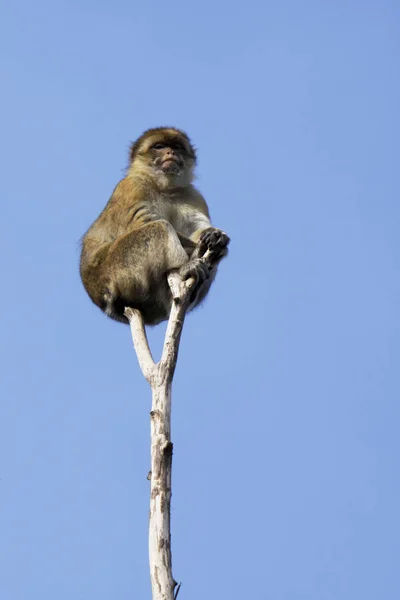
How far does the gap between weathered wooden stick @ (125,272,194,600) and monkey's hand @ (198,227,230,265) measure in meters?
0.56

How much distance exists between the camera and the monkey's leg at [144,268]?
10195 millimetres

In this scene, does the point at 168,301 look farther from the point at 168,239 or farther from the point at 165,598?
the point at 165,598

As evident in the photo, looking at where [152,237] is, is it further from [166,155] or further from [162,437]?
[162,437]

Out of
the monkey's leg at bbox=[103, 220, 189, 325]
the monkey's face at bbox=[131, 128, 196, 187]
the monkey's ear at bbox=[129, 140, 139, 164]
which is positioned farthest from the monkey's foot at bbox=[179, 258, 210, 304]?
the monkey's ear at bbox=[129, 140, 139, 164]

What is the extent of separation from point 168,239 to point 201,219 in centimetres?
136

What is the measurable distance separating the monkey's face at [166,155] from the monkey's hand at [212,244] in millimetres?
1731

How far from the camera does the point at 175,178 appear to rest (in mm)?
11844

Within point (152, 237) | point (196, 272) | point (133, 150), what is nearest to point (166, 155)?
point (133, 150)

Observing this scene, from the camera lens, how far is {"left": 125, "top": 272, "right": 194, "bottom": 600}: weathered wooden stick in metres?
6.66

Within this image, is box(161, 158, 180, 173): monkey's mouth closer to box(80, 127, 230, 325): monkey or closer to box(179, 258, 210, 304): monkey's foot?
box(80, 127, 230, 325): monkey

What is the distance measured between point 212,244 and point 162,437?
3185 mm

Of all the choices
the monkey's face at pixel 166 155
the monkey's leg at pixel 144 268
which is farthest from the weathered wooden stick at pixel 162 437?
the monkey's face at pixel 166 155

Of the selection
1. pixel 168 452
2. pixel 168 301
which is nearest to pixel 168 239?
pixel 168 301

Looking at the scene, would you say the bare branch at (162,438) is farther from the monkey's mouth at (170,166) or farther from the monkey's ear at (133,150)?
the monkey's ear at (133,150)
